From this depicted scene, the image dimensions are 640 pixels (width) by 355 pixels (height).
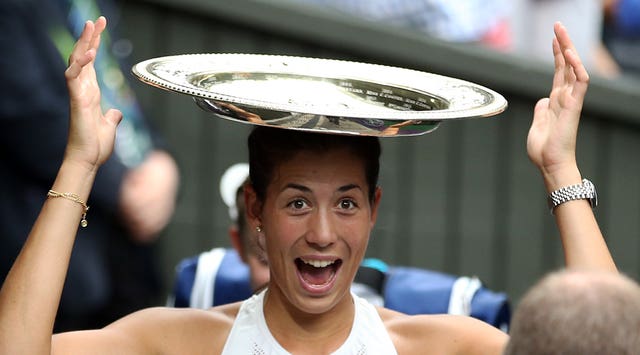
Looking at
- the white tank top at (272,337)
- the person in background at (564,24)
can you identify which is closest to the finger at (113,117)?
the white tank top at (272,337)

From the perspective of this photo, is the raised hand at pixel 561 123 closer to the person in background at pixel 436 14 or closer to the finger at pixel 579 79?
the finger at pixel 579 79

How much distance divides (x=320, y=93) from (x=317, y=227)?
38cm

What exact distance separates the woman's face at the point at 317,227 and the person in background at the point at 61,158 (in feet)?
7.71

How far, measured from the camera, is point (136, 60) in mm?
6391

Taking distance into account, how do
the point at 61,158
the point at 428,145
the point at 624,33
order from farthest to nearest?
1. the point at 624,33
2. the point at 428,145
3. the point at 61,158

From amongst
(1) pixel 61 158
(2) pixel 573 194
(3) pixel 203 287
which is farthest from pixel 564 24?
(2) pixel 573 194

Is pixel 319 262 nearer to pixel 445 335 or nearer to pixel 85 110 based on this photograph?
pixel 445 335

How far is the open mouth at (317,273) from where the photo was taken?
3332 millimetres

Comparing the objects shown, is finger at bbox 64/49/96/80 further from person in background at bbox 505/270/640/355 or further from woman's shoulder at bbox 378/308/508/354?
person in background at bbox 505/270/640/355

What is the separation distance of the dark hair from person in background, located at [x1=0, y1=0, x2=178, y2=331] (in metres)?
2.23

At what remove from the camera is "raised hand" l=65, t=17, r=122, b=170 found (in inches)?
130

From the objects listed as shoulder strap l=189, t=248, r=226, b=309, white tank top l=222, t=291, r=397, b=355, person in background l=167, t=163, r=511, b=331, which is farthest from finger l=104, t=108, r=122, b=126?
shoulder strap l=189, t=248, r=226, b=309

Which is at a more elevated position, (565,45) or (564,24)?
(565,45)

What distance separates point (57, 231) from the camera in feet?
10.7
